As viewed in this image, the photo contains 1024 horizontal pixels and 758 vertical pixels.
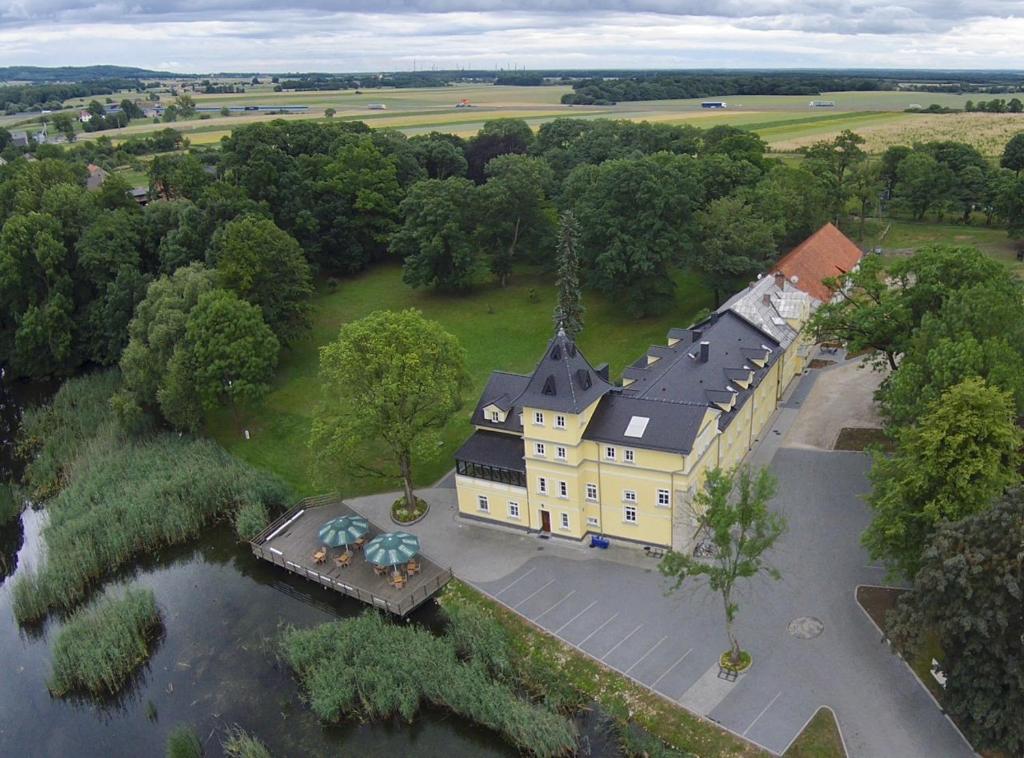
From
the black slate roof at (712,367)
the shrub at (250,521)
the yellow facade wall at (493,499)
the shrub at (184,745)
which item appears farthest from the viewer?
the shrub at (250,521)

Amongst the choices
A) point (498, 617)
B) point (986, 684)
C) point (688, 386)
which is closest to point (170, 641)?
point (498, 617)

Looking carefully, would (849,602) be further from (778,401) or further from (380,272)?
(380,272)

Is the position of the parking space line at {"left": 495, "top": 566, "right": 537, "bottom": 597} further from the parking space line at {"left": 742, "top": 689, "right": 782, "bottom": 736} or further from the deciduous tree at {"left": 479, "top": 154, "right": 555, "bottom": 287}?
the deciduous tree at {"left": 479, "top": 154, "right": 555, "bottom": 287}

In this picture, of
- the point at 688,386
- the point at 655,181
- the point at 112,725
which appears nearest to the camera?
the point at 112,725

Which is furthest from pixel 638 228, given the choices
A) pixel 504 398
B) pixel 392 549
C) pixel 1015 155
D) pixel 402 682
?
pixel 1015 155

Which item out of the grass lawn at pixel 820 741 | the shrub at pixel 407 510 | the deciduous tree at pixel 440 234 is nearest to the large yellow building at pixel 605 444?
the shrub at pixel 407 510

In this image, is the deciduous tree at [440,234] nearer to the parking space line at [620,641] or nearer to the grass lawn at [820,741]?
the parking space line at [620,641]

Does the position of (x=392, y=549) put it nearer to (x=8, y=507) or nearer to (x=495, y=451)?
(x=495, y=451)
